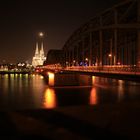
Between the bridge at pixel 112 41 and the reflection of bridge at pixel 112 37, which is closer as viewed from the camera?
the bridge at pixel 112 41

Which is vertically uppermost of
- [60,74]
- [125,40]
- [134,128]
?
[125,40]

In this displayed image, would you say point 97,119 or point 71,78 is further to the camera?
point 71,78

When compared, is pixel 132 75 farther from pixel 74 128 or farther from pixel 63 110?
pixel 63 110

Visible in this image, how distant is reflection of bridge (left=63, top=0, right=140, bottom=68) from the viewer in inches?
1673

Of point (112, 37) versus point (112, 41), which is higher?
point (112, 37)

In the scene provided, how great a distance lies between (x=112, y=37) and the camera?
62.7m

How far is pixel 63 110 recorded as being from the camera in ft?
112

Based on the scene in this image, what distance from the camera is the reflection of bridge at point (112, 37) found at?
4250cm

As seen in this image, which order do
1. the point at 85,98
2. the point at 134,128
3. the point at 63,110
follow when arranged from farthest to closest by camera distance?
the point at 85,98, the point at 63,110, the point at 134,128

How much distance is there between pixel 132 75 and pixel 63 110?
15.8 m

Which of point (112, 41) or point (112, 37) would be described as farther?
point (112, 41)

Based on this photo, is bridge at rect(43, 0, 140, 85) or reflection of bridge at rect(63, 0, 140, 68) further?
reflection of bridge at rect(63, 0, 140, 68)

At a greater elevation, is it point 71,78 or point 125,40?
point 125,40

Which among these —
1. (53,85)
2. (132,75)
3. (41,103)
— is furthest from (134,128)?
(53,85)
